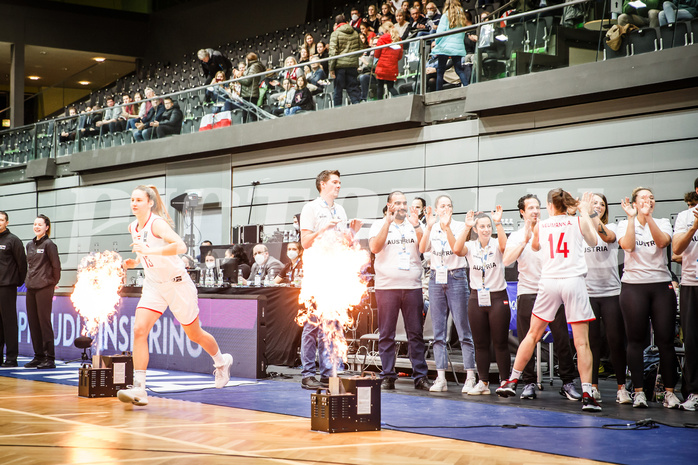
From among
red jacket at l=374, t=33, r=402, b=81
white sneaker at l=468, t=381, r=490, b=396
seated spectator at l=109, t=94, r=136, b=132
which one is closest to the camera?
white sneaker at l=468, t=381, r=490, b=396

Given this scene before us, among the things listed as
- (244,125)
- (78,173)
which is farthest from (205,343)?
(78,173)

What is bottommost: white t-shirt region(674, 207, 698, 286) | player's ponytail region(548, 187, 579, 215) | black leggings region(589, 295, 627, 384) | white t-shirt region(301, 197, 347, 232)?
black leggings region(589, 295, 627, 384)

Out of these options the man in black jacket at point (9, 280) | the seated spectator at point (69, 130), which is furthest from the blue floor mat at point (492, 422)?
the seated spectator at point (69, 130)

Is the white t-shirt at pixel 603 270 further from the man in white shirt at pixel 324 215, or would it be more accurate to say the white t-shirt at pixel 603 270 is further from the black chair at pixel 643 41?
the black chair at pixel 643 41

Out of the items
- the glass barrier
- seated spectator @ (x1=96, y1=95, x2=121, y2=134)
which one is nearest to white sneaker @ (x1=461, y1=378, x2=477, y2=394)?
the glass barrier

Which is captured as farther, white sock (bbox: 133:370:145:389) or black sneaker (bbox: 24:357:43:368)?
black sneaker (bbox: 24:357:43:368)

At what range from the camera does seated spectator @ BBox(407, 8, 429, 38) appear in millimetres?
13516

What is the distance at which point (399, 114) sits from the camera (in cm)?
1350

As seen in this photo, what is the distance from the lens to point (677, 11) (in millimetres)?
9469

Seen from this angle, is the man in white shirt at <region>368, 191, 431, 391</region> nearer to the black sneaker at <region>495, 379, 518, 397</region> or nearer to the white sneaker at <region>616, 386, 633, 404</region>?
the black sneaker at <region>495, 379, 518, 397</region>

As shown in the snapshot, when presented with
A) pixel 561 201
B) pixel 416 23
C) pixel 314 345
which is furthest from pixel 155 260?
pixel 416 23

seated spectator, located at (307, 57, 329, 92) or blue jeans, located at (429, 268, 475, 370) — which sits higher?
seated spectator, located at (307, 57, 329, 92)

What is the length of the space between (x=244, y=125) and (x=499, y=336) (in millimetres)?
10413

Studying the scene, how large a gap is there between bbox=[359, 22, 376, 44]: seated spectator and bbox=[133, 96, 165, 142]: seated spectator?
550cm
